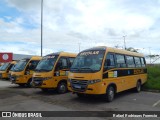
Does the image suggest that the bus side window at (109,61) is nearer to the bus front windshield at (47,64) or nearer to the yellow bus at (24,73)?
the bus front windshield at (47,64)

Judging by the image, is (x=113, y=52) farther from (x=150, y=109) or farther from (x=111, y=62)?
(x=150, y=109)

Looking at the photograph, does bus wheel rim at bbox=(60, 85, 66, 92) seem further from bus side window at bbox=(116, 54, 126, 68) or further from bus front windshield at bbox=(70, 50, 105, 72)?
bus side window at bbox=(116, 54, 126, 68)

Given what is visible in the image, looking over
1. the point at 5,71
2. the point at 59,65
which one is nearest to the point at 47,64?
the point at 59,65

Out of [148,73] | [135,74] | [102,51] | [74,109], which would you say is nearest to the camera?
[74,109]

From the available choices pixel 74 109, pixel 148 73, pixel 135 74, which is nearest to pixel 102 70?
pixel 74 109

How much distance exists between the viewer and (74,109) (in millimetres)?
9414

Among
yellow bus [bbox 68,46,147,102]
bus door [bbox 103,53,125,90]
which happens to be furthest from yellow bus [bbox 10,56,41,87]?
bus door [bbox 103,53,125,90]

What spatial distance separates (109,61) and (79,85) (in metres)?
1.89

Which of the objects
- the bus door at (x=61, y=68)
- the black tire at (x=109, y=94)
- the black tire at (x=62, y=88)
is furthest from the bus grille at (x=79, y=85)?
the black tire at (x=62, y=88)

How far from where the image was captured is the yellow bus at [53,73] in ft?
43.9

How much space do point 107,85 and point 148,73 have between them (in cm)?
793

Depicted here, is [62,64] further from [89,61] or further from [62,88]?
[89,61]

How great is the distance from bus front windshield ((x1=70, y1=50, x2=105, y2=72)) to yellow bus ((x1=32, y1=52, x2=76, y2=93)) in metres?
2.50

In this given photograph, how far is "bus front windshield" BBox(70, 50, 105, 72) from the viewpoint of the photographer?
10.6 metres
